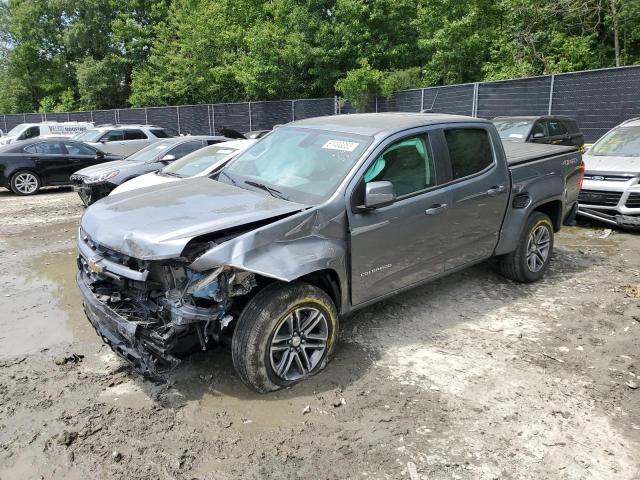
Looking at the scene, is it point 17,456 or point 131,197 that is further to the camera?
point 131,197

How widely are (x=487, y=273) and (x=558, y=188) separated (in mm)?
1256

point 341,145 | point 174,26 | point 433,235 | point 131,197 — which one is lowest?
point 433,235

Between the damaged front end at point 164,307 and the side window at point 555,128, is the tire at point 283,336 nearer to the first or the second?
the damaged front end at point 164,307

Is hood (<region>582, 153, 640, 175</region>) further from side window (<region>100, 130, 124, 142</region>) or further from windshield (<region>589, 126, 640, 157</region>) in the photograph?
side window (<region>100, 130, 124, 142</region>)

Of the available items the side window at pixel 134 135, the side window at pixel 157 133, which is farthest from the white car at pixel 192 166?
the side window at pixel 157 133

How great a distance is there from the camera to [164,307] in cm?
336

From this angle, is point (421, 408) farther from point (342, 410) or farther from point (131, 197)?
point (131, 197)

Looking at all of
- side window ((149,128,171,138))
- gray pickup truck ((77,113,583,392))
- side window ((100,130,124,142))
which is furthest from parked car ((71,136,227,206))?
side window ((149,128,171,138))

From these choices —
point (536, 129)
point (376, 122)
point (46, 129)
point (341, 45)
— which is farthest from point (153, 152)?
point (341, 45)

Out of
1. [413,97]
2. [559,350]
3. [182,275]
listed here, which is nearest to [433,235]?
[559,350]

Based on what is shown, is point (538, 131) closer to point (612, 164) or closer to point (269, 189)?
point (612, 164)

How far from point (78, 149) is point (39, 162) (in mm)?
1050

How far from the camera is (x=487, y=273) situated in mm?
6188

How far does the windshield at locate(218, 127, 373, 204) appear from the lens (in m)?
4.04
